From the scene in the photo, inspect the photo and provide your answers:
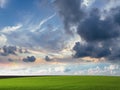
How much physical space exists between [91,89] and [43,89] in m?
→ 5.18

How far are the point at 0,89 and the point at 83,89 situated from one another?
9.37m

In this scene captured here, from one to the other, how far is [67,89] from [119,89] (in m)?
5.40

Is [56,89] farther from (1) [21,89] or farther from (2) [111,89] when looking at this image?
(2) [111,89]

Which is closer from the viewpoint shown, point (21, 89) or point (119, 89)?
point (119, 89)

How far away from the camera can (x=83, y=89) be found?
2780 centimetres

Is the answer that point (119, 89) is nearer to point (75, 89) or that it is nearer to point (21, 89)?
point (75, 89)

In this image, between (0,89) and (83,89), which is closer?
(83,89)

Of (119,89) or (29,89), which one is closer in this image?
(119,89)

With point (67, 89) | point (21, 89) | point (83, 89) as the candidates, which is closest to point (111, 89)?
point (83, 89)

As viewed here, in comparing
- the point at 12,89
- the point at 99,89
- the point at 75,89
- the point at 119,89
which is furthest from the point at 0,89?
the point at 119,89

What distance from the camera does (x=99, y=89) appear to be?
27.0m

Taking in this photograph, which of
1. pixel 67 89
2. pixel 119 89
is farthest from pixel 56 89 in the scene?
pixel 119 89

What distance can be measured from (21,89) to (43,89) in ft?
8.75

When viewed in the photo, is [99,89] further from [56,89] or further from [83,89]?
[56,89]
